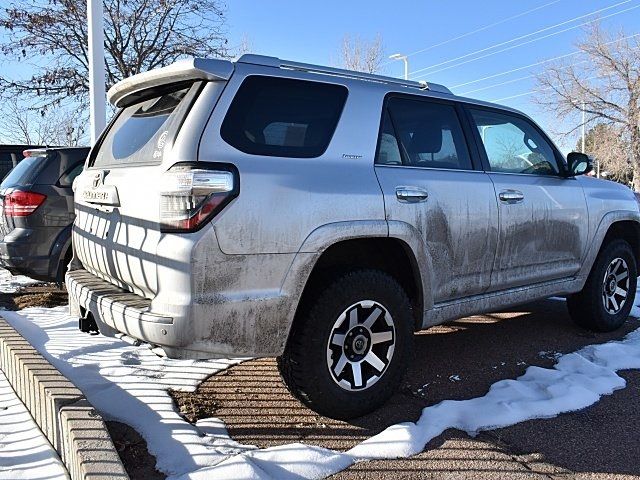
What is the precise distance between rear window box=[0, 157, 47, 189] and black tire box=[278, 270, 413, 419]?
4157 mm

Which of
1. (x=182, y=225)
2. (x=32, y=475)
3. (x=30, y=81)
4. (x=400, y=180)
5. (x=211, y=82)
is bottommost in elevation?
(x=32, y=475)

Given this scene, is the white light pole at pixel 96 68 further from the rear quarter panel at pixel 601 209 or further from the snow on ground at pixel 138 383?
the rear quarter panel at pixel 601 209

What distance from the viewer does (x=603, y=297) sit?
527cm

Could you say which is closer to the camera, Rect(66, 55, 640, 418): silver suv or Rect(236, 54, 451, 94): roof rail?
Rect(66, 55, 640, 418): silver suv

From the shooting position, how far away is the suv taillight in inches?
107

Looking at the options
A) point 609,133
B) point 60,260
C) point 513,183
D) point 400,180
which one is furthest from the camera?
point 609,133

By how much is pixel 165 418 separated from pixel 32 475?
0.74m

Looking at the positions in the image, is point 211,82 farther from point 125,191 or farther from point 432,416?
point 432,416

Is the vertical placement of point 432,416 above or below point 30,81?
below

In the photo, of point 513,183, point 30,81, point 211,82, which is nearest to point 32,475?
point 211,82

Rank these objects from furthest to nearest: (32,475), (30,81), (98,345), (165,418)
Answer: (30,81), (98,345), (165,418), (32,475)

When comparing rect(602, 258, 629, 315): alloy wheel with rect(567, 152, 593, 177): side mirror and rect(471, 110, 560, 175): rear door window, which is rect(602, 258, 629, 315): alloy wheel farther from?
rect(471, 110, 560, 175): rear door window

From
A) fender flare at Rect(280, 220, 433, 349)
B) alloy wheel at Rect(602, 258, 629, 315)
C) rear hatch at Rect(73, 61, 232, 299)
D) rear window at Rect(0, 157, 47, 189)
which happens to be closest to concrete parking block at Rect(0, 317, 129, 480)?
rear hatch at Rect(73, 61, 232, 299)

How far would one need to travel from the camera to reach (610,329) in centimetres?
529
